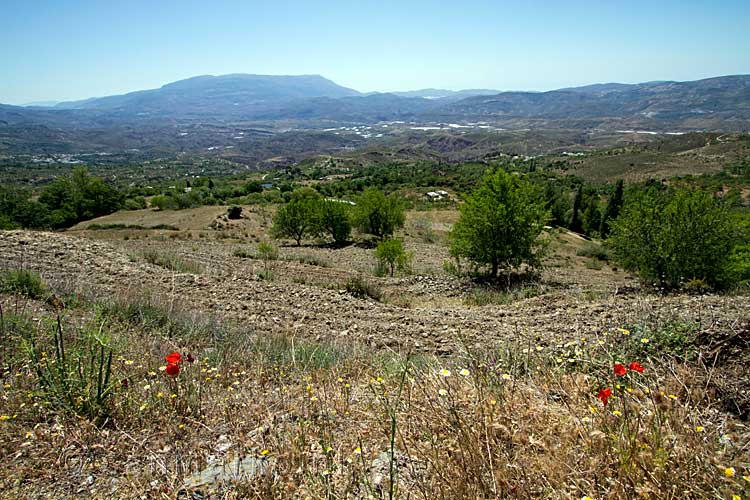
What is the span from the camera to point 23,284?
6.82 meters

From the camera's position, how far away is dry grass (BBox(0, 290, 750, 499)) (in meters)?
2.05

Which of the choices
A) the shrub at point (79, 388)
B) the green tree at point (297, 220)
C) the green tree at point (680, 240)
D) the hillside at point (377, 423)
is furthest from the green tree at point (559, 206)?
the shrub at point (79, 388)

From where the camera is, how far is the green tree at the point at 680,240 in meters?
14.1

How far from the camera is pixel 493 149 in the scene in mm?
181250

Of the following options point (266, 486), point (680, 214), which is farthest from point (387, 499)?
point (680, 214)

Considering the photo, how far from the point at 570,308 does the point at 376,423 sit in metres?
7.74

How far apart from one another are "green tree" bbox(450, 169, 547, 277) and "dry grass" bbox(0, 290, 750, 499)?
12.4 metres

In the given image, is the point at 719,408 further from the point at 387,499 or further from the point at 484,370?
the point at 387,499

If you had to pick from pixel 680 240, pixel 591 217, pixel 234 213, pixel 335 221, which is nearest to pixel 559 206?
pixel 591 217

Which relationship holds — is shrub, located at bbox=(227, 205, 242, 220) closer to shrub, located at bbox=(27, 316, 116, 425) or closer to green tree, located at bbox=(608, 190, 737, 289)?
green tree, located at bbox=(608, 190, 737, 289)

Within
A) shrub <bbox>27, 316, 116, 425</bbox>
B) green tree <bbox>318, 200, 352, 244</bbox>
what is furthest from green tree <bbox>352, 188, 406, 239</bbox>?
shrub <bbox>27, 316, 116, 425</bbox>

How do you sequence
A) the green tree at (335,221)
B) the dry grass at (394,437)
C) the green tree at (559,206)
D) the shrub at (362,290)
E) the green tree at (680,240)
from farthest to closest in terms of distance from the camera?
the green tree at (559,206)
the green tree at (335,221)
the green tree at (680,240)
the shrub at (362,290)
the dry grass at (394,437)

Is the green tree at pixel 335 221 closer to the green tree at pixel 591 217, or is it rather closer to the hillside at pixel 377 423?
the hillside at pixel 377 423

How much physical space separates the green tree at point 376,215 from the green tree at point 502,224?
1617 centimetres
